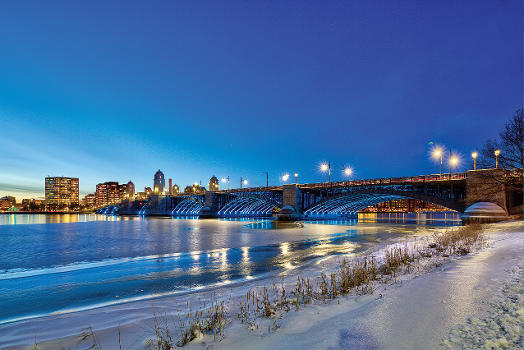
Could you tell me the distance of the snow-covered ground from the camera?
13.5 feet

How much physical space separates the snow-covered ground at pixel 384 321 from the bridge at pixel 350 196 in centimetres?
3684

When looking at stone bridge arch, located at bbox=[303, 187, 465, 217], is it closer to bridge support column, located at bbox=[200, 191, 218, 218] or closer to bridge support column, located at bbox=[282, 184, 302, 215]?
bridge support column, located at bbox=[282, 184, 302, 215]

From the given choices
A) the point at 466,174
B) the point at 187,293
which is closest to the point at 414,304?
the point at 187,293

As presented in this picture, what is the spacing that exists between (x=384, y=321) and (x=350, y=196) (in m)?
69.3

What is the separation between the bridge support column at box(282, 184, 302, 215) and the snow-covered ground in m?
70.6

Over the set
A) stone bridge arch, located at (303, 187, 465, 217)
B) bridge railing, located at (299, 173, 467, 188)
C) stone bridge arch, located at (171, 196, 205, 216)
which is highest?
bridge railing, located at (299, 173, 467, 188)

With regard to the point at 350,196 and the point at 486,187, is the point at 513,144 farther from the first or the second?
the point at 350,196

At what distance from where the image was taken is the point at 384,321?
16.0 ft

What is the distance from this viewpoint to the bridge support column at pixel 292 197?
79250mm

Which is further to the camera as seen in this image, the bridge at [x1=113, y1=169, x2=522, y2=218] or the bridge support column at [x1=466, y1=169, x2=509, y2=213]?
the bridge at [x1=113, y1=169, x2=522, y2=218]

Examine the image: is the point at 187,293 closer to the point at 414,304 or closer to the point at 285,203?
the point at 414,304

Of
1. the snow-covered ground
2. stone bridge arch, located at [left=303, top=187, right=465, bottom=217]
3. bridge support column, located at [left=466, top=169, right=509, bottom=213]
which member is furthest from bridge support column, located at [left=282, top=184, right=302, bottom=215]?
the snow-covered ground

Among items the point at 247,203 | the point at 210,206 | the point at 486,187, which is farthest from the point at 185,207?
the point at 486,187

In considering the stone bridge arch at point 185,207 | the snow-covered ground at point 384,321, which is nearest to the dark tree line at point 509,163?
the snow-covered ground at point 384,321
